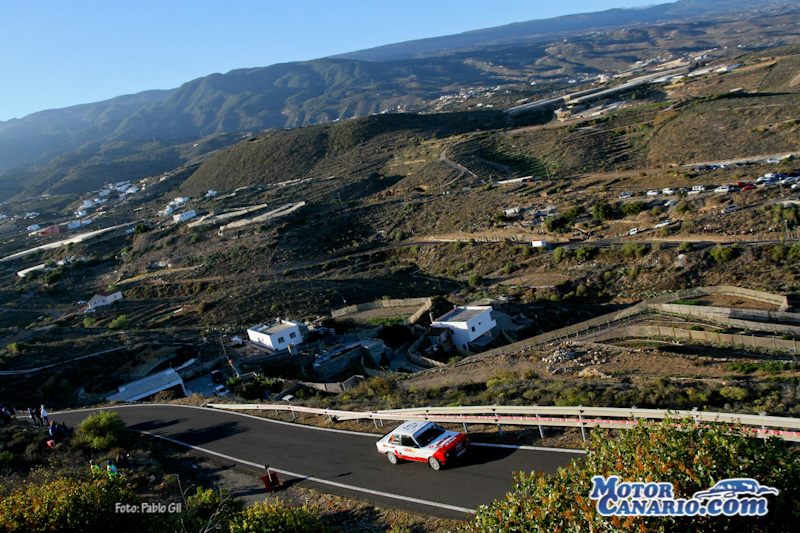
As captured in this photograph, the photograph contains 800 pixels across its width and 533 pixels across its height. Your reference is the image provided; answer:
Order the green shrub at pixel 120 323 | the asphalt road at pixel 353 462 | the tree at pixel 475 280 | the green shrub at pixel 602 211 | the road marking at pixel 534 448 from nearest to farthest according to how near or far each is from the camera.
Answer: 1. the asphalt road at pixel 353 462
2. the road marking at pixel 534 448
3. the green shrub at pixel 120 323
4. the tree at pixel 475 280
5. the green shrub at pixel 602 211

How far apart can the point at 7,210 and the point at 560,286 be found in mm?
158650

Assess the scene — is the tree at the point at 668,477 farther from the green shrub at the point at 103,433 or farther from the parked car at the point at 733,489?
the green shrub at the point at 103,433

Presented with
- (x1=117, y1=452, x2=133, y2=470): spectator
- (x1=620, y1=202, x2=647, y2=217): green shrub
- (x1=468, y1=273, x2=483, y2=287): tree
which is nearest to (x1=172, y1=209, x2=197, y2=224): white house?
(x1=468, y1=273, x2=483, y2=287): tree

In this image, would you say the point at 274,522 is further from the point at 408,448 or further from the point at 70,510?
the point at 408,448

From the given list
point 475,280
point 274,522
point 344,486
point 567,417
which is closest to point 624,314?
point 475,280

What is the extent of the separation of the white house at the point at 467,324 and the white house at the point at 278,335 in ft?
28.1

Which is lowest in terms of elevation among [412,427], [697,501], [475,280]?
[475,280]

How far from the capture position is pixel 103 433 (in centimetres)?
1730

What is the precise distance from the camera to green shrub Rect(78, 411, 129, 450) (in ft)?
54.5

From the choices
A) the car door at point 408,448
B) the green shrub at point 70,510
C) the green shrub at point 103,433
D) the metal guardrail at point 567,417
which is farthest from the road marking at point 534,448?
the green shrub at point 103,433

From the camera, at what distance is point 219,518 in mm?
9344

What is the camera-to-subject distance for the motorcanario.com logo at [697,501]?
537 centimetres

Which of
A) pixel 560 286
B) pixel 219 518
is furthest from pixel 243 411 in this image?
pixel 560 286

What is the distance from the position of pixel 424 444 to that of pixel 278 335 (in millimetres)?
22223
